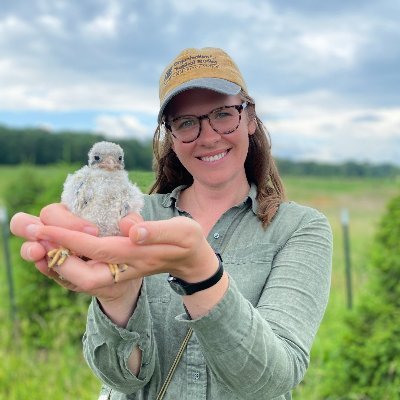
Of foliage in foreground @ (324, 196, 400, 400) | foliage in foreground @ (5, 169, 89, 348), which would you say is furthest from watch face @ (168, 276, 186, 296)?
foliage in foreground @ (5, 169, 89, 348)

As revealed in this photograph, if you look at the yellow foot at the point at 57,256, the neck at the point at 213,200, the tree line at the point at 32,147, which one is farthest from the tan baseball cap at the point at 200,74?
the tree line at the point at 32,147

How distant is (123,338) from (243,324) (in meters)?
0.44

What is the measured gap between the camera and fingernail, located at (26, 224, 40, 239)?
1.41 m

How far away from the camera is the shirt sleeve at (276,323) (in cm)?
155

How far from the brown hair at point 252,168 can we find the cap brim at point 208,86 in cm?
24

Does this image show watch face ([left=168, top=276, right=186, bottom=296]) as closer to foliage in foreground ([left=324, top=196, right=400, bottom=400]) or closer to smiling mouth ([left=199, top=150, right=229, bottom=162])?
smiling mouth ([left=199, top=150, right=229, bottom=162])

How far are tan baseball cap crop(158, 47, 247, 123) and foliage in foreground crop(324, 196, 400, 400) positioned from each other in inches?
120

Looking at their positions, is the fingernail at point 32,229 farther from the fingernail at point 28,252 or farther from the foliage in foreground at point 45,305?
the foliage in foreground at point 45,305

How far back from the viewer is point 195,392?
1.99 m

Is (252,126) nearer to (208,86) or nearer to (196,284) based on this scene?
(208,86)

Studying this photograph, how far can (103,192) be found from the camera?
1518mm

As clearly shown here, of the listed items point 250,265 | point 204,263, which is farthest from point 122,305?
point 250,265

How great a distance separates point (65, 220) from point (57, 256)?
0.09 meters

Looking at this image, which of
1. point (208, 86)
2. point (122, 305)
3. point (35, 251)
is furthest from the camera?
point (208, 86)
